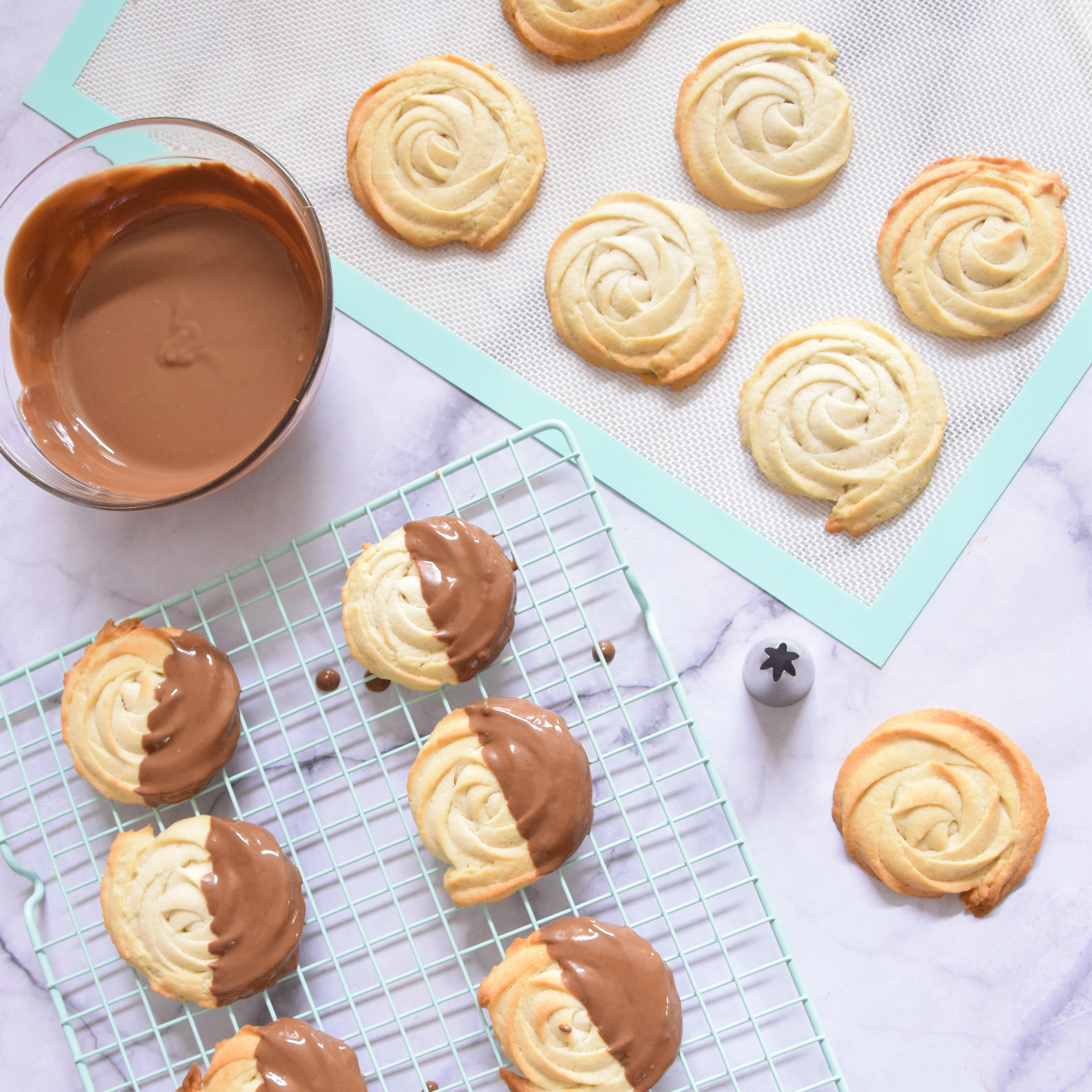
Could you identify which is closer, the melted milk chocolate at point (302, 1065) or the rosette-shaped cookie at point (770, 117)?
the melted milk chocolate at point (302, 1065)

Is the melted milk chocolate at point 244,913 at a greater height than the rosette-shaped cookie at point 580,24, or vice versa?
the rosette-shaped cookie at point 580,24

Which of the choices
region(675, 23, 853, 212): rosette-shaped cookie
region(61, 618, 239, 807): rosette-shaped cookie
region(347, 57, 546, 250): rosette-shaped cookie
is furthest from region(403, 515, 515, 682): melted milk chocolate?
region(675, 23, 853, 212): rosette-shaped cookie

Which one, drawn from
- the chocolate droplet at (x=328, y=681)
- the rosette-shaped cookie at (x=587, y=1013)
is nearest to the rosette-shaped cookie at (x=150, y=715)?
the chocolate droplet at (x=328, y=681)

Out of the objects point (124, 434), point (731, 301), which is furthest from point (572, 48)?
point (124, 434)

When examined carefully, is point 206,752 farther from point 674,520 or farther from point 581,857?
point 674,520

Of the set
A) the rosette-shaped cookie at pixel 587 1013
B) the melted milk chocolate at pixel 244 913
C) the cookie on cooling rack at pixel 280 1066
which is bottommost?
the rosette-shaped cookie at pixel 587 1013

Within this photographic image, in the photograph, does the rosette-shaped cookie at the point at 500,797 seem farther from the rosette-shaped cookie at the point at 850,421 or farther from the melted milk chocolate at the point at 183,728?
the rosette-shaped cookie at the point at 850,421

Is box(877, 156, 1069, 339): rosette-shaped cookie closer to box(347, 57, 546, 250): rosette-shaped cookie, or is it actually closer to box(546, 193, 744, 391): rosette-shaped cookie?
box(546, 193, 744, 391): rosette-shaped cookie
